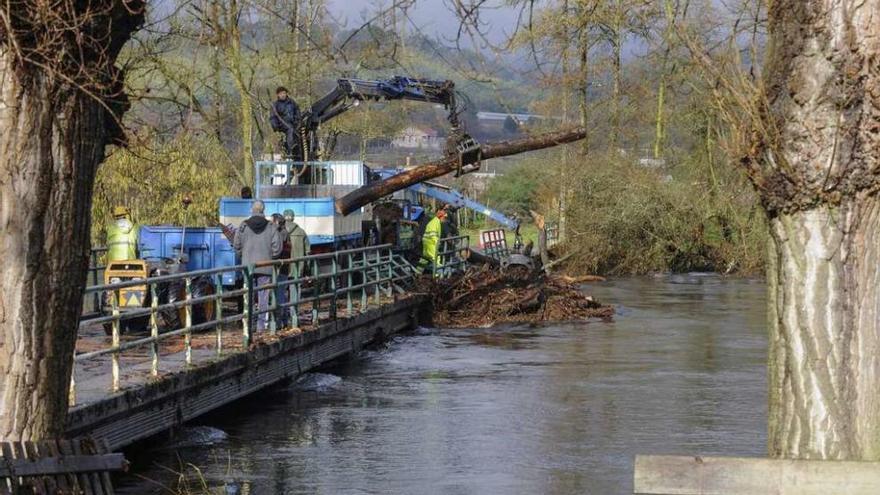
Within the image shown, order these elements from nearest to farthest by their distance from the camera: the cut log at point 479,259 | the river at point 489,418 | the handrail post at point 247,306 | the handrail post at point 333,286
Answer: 1. the river at point 489,418
2. the handrail post at point 247,306
3. the handrail post at point 333,286
4. the cut log at point 479,259

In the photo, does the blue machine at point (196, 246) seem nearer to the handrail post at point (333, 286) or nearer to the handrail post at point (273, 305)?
the handrail post at point (333, 286)

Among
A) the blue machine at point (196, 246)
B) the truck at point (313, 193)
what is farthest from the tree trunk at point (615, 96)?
the blue machine at point (196, 246)

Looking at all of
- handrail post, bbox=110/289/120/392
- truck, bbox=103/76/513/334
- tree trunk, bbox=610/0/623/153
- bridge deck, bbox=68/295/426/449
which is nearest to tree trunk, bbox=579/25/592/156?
tree trunk, bbox=610/0/623/153

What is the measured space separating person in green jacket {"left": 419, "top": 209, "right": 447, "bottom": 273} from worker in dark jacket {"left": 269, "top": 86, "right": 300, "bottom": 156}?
325cm

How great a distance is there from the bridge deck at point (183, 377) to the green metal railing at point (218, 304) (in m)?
0.14

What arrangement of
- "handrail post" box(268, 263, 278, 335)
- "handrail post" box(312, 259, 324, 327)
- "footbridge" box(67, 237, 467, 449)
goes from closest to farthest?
1. "footbridge" box(67, 237, 467, 449)
2. "handrail post" box(268, 263, 278, 335)
3. "handrail post" box(312, 259, 324, 327)

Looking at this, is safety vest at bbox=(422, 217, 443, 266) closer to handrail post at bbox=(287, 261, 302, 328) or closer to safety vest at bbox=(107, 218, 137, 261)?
handrail post at bbox=(287, 261, 302, 328)

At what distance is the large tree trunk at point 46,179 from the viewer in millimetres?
7023

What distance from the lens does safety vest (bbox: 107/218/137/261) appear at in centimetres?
1859

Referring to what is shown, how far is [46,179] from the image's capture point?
7191 millimetres

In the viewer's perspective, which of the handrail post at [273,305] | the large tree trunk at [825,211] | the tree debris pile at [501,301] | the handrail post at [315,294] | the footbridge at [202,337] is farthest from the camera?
the tree debris pile at [501,301]

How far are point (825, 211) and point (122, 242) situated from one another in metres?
13.0

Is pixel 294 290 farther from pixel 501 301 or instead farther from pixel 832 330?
pixel 832 330

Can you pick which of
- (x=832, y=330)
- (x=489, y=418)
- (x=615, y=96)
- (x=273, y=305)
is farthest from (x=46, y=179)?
(x=615, y=96)
